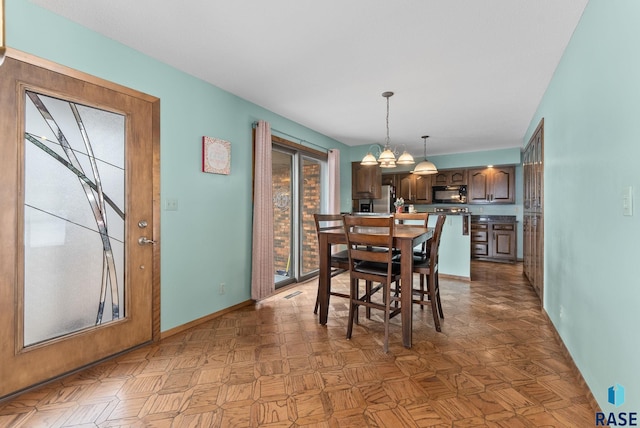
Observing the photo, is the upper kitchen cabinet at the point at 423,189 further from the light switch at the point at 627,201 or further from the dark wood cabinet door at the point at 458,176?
the light switch at the point at 627,201

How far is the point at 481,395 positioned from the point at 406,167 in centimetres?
578

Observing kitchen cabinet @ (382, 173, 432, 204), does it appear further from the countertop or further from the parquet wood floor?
the parquet wood floor

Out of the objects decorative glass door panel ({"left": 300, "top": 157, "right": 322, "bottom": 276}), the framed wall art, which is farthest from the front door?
decorative glass door panel ({"left": 300, "top": 157, "right": 322, "bottom": 276})

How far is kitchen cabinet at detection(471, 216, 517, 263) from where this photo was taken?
6.10 meters

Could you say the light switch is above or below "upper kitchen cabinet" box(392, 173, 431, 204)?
below

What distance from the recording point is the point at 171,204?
8.61ft

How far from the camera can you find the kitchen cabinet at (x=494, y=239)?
240 inches

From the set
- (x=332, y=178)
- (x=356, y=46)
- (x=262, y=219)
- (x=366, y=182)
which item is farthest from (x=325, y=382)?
(x=366, y=182)

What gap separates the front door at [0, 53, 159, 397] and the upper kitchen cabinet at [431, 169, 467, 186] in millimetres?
5960

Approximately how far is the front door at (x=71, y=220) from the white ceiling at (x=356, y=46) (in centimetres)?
53

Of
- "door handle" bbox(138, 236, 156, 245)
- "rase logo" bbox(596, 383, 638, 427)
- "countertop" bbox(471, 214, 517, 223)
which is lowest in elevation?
"rase logo" bbox(596, 383, 638, 427)

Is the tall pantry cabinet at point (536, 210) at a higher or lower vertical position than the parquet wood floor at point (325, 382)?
higher

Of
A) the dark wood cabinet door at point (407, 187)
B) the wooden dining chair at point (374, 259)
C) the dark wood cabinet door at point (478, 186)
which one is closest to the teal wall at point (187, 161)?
the wooden dining chair at point (374, 259)

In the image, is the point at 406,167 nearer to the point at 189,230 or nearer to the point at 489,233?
the point at 489,233
